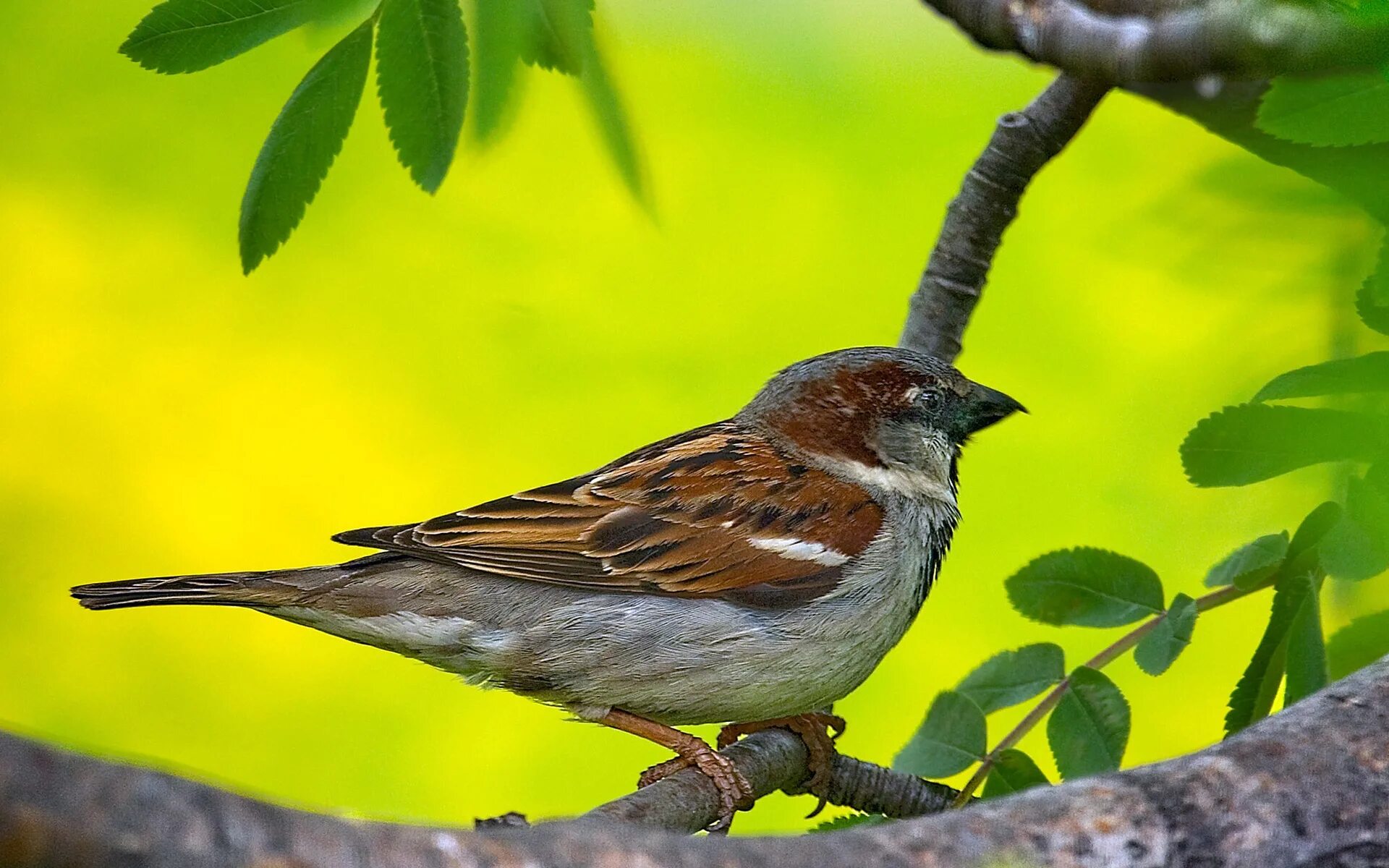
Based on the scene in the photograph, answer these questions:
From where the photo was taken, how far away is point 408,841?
0.88 meters

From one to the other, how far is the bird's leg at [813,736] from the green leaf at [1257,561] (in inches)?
32.2

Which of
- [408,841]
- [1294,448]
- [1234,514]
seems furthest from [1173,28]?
[408,841]

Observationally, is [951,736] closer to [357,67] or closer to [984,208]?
[984,208]

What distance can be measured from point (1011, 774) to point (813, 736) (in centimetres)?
54

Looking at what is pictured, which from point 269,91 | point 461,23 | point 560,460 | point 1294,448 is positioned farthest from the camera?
point 560,460

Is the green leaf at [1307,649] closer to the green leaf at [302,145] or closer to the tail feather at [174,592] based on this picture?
the green leaf at [302,145]

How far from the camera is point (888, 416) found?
2.73 m

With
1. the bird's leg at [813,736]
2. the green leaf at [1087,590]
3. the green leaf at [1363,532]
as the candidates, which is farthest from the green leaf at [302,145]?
the green leaf at [1363,532]

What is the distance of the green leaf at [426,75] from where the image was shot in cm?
188

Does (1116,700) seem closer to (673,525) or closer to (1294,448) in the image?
(1294,448)

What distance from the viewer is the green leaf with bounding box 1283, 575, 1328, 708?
63.7 inches

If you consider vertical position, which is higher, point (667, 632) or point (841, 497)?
point (841, 497)

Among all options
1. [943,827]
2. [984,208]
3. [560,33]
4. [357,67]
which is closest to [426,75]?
[357,67]

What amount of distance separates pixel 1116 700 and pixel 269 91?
294 cm
